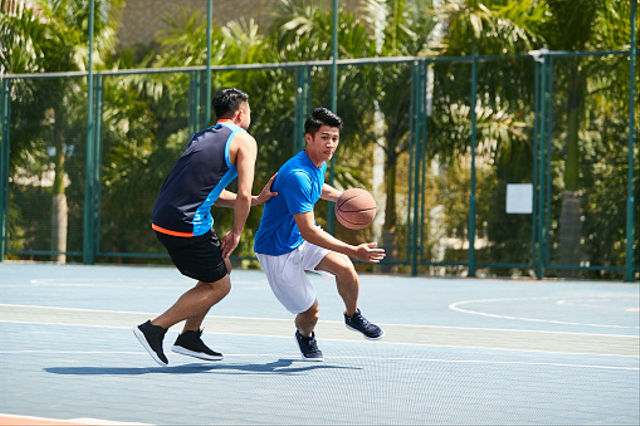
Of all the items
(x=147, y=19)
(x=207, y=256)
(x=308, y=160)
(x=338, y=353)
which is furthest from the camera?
(x=147, y=19)

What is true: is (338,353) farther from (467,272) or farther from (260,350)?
(467,272)

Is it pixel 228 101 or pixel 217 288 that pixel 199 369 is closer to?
pixel 217 288

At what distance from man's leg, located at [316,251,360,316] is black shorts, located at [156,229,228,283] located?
2.39 feet

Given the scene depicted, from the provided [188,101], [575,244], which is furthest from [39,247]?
[575,244]

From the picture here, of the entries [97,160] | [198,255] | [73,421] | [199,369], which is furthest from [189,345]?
A: [97,160]

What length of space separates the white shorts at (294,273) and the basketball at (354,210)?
0.39 m

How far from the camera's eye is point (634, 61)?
60.7 feet

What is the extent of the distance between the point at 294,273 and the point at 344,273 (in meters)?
0.31

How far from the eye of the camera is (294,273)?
6.82m

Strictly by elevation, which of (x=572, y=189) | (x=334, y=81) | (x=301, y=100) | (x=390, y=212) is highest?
(x=334, y=81)

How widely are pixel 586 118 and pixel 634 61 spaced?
4.01 feet

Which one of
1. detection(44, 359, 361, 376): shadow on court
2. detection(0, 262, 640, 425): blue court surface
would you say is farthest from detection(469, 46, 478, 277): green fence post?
detection(44, 359, 361, 376): shadow on court

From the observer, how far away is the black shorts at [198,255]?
636 centimetres

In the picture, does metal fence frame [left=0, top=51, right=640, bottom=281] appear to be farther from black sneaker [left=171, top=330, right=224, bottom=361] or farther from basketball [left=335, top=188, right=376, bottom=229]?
black sneaker [left=171, top=330, right=224, bottom=361]
